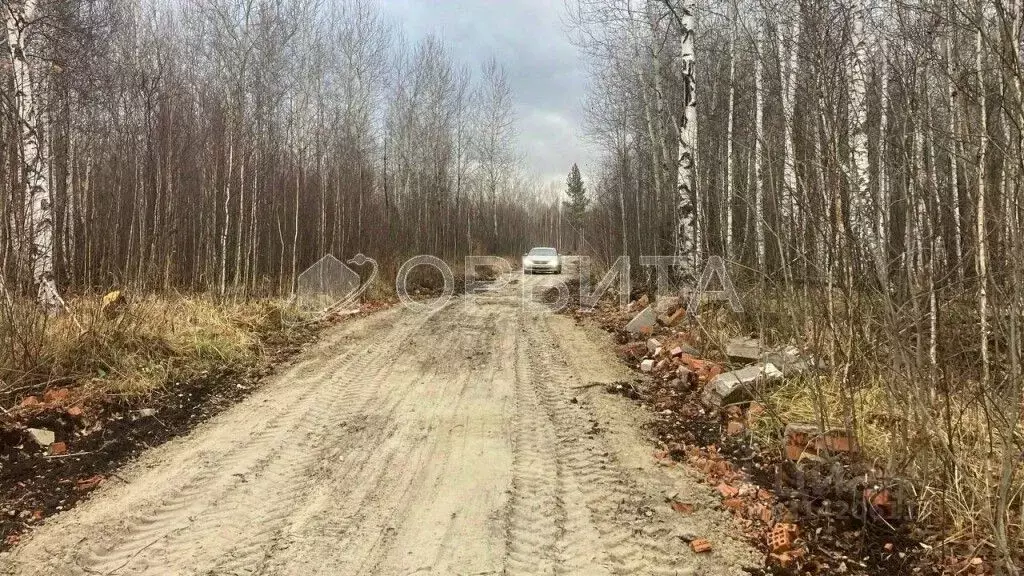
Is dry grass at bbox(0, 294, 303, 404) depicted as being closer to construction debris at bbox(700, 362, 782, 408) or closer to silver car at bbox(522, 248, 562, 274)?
construction debris at bbox(700, 362, 782, 408)

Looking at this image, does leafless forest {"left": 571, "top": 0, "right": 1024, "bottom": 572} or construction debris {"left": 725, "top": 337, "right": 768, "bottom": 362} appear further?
Result: construction debris {"left": 725, "top": 337, "right": 768, "bottom": 362}

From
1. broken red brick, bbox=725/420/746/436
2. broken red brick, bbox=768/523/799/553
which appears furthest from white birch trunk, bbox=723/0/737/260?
broken red brick, bbox=768/523/799/553

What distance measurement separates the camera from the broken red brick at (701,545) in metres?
3.09

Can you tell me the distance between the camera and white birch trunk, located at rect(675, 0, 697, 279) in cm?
885

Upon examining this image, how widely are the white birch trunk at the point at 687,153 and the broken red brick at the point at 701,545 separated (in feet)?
21.7

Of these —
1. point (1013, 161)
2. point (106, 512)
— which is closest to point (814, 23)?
point (1013, 161)

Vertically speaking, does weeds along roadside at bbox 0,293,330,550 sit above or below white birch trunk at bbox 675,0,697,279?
below

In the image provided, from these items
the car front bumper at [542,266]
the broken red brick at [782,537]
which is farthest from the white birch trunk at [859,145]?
the car front bumper at [542,266]

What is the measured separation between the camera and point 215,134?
11.4 meters

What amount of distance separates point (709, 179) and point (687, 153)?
379cm

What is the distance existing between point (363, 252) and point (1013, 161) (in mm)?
15177

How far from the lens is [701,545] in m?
3.12

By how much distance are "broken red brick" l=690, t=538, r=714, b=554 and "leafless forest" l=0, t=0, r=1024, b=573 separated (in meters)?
1.28

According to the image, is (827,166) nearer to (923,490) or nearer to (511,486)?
(923,490)
